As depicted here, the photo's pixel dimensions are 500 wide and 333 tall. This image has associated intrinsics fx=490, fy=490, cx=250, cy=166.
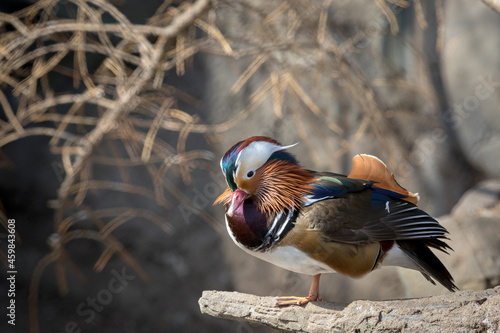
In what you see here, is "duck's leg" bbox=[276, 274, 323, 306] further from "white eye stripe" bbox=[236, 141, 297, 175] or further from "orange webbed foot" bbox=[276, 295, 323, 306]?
"white eye stripe" bbox=[236, 141, 297, 175]

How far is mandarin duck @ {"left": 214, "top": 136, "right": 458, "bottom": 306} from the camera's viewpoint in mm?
705

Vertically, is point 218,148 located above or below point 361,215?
above

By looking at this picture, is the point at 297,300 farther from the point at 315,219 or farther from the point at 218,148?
the point at 218,148

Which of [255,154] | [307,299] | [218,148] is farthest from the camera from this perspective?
[218,148]

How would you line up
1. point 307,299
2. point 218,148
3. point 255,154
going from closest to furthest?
point 255,154 → point 307,299 → point 218,148

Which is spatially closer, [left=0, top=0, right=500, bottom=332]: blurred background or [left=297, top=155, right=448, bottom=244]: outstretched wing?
[left=297, top=155, right=448, bottom=244]: outstretched wing

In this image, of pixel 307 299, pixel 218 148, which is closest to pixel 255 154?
pixel 307 299

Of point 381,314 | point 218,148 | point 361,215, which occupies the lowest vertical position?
point 381,314

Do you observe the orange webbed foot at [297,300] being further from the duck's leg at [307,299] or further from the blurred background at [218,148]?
the blurred background at [218,148]

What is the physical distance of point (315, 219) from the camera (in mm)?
720

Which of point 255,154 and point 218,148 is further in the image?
A: point 218,148

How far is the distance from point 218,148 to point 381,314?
1210mm

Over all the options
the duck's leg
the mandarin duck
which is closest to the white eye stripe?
the mandarin duck

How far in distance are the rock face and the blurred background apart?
96 centimetres
